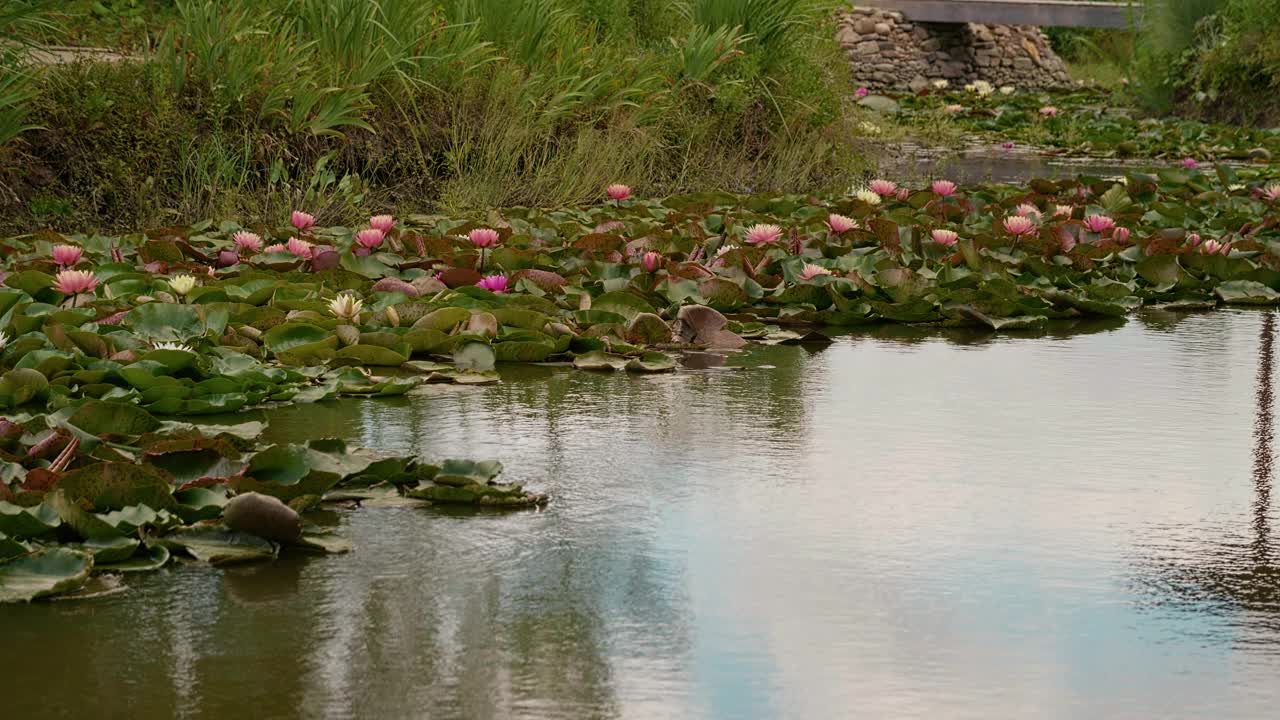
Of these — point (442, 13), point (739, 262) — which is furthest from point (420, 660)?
point (442, 13)

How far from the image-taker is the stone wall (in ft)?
69.9

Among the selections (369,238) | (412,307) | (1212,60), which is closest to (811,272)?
(412,307)

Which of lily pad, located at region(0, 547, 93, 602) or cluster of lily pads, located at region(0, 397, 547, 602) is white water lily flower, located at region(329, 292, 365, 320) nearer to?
cluster of lily pads, located at region(0, 397, 547, 602)

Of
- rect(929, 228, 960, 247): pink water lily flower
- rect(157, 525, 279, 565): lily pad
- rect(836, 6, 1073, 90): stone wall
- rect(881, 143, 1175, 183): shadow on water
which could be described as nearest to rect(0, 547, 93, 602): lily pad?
rect(157, 525, 279, 565): lily pad

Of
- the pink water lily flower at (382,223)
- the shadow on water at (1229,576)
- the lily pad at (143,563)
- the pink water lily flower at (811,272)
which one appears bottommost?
the shadow on water at (1229,576)

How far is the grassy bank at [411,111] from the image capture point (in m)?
6.86

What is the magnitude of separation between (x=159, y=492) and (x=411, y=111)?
5.44m

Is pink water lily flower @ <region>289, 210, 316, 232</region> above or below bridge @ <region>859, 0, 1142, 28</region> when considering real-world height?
below

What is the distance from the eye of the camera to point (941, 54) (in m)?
22.0

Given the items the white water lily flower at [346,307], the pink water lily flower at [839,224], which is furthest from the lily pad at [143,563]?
the pink water lily flower at [839,224]

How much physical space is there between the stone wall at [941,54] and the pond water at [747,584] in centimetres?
1789

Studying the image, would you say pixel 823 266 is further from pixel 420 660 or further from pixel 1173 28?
pixel 1173 28

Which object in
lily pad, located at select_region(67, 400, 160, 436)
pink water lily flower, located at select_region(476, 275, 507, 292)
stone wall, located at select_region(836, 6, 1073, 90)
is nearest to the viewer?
lily pad, located at select_region(67, 400, 160, 436)

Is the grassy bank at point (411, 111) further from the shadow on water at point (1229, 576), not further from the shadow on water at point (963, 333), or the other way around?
the shadow on water at point (1229, 576)
